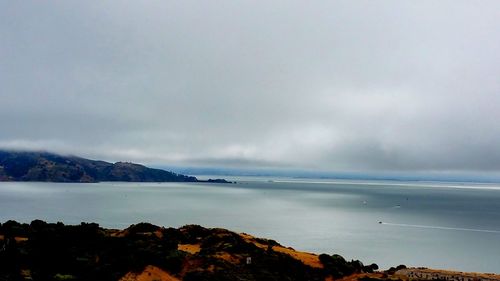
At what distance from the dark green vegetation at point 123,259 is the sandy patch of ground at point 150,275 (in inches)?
22.3

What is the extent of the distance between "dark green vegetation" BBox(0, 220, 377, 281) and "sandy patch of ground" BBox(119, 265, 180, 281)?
1.86 ft

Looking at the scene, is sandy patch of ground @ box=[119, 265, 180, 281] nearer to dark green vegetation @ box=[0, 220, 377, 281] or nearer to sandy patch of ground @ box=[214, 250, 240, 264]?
dark green vegetation @ box=[0, 220, 377, 281]

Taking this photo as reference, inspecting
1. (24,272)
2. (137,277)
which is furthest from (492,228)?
(24,272)

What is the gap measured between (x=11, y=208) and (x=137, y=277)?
176m

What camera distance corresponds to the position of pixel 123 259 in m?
45.0

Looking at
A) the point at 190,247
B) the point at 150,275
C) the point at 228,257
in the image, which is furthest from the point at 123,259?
the point at 190,247

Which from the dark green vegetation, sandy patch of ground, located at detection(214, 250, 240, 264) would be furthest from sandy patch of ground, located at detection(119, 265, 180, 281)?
sandy patch of ground, located at detection(214, 250, 240, 264)

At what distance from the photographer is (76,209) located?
196m

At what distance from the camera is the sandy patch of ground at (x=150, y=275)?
4292 cm

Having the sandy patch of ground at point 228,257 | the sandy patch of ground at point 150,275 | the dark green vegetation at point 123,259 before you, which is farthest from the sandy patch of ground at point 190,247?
the sandy patch of ground at point 150,275

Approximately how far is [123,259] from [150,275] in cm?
359

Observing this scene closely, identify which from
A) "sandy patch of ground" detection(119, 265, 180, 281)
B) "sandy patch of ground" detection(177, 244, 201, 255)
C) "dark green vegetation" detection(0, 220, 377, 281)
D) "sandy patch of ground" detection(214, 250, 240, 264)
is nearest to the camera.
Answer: "dark green vegetation" detection(0, 220, 377, 281)

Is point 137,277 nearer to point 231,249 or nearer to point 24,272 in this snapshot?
point 24,272

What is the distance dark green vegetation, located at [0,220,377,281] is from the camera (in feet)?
136
